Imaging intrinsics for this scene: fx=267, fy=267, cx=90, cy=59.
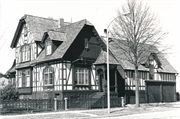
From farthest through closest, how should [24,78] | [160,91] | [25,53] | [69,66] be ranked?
[160,91], [25,53], [24,78], [69,66]

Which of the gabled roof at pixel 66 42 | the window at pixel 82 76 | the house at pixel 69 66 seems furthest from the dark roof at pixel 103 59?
the gabled roof at pixel 66 42

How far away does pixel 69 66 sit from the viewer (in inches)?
1167

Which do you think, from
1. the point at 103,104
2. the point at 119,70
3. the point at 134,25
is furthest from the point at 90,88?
the point at 134,25

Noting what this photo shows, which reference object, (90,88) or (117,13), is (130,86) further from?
(117,13)

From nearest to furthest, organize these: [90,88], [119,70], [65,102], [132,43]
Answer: [65,102] < [132,43] < [90,88] < [119,70]

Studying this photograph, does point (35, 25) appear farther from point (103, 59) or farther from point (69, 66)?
point (103, 59)

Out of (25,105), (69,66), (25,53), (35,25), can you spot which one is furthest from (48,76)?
(35,25)

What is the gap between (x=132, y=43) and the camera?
28.5m

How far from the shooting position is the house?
97.4ft

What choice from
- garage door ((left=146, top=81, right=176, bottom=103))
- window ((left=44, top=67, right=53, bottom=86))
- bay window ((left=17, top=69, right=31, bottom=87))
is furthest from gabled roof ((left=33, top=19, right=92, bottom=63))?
garage door ((left=146, top=81, right=176, bottom=103))

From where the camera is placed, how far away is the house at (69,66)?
97.4ft

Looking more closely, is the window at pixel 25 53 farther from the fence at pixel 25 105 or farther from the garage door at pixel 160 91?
the garage door at pixel 160 91

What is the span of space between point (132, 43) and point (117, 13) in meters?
3.79

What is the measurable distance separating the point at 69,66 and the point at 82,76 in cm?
208
